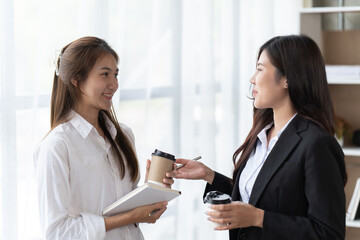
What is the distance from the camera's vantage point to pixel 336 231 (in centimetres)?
177

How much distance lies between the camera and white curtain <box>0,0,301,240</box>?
200cm

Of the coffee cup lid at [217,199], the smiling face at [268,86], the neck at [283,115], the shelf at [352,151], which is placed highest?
the smiling face at [268,86]

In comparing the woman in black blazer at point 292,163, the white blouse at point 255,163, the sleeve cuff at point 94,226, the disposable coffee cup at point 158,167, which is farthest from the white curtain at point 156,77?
the white blouse at point 255,163

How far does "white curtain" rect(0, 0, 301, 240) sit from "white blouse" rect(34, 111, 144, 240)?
27 centimetres

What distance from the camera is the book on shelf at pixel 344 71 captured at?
329 centimetres

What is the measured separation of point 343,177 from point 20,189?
1.19 m

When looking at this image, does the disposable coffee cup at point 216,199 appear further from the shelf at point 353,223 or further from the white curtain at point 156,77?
the shelf at point 353,223

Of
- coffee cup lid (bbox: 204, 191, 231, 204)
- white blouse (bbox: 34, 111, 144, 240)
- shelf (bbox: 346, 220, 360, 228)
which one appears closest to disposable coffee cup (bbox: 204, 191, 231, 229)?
coffee cup lid (bbox: 204, 191, 231, 204)

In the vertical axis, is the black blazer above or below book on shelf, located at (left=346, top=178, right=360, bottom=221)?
above

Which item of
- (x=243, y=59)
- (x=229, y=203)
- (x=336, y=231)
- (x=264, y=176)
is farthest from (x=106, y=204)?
(x=243, y=59)

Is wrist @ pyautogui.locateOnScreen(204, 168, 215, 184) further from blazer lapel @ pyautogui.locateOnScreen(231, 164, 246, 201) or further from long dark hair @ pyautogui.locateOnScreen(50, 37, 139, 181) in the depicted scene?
long dark hair @ pyautogui.locateOnScreen(50, 37, 139, 181)

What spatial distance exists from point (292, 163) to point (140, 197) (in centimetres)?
53

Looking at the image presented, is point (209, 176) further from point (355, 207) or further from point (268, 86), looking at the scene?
point (355, 207)

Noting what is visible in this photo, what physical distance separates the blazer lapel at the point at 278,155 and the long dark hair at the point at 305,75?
0.19 feet
